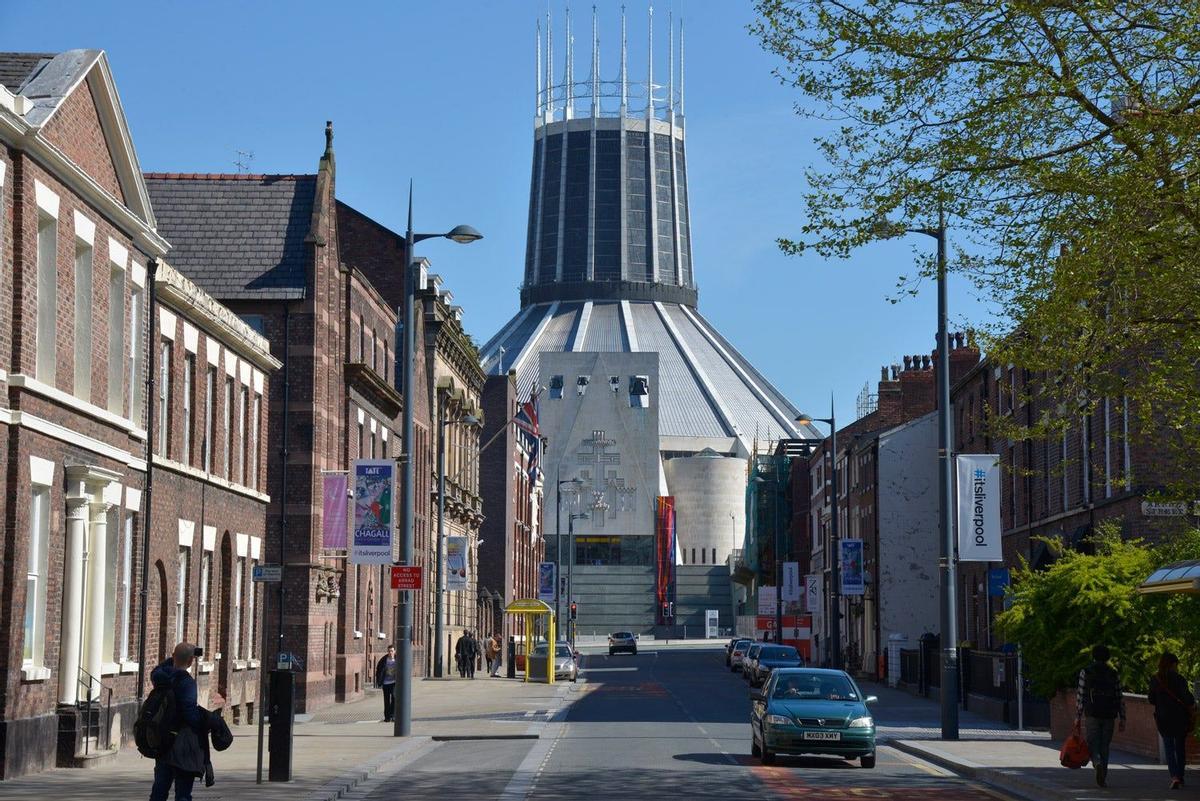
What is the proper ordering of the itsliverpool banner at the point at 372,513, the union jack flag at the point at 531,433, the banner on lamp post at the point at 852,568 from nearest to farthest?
the itsliverpool banner at the point at 372,513, the banner on lamp post at the point at 852,568, the union jack flag at the point at 531,433

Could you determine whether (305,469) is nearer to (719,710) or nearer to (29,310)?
(719,710)

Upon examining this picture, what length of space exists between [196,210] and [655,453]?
14017 centimetres

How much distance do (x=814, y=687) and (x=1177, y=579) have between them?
790cm

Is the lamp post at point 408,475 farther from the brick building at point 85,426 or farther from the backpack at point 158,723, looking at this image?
the backpack at point 158,723

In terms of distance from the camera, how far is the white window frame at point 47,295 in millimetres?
23797

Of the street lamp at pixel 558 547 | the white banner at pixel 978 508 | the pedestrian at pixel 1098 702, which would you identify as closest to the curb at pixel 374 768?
the pedestrian at pixel 1098 702

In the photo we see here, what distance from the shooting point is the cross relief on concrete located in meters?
175

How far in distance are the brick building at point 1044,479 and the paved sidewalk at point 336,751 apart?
433 inches

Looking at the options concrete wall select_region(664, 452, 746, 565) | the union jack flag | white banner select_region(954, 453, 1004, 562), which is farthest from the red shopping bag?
concrete wall select_region(664, 452, 746, 565)

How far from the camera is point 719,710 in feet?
149

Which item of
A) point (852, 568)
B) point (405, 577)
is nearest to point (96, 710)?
point (405, 577)

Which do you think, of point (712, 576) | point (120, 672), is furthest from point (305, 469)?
point (712, 576)

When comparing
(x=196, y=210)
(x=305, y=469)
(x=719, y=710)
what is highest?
(x=196, y=210)

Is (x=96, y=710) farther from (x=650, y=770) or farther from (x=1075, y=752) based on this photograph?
(x=1075, y=752)
